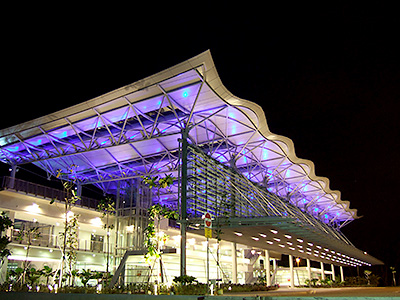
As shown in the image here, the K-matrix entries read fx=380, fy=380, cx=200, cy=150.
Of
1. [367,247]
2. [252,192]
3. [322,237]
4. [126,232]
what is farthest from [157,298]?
[367,247]

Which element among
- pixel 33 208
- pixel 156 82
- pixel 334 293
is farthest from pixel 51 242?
pixel 334 293

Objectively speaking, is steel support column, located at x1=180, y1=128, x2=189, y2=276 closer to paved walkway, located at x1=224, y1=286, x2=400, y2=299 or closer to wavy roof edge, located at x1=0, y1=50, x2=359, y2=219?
paved walkway, located at x1=224, y1=286, x2=400, y2=299

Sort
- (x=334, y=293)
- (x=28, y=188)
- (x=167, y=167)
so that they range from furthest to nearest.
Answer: (x=167, y=167) → (x=28, y=188) → (x=334, y=293)

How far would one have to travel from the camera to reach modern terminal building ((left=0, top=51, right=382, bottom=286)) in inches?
1072

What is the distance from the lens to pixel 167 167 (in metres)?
43.2

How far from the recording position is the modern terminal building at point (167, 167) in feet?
89.3

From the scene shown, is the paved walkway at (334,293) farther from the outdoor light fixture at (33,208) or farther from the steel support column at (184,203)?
the outdoor light fixture at (33,208)

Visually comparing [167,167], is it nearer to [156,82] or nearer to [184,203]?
[184,203]

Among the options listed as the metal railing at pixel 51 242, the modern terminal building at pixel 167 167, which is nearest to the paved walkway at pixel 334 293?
the modern terminal building at pixel 167 167

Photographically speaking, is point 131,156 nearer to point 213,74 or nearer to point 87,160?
point 87,160

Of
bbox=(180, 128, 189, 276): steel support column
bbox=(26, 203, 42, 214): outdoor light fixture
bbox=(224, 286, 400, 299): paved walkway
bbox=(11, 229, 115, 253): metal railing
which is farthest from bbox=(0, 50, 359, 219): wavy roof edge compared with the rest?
bbox=(224, 286, 400, 299): paved walkway

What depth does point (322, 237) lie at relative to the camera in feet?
112

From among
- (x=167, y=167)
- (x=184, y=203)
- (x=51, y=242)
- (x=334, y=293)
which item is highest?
(x=167, y=167)

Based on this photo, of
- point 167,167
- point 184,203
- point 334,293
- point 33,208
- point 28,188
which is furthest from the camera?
point 167,167
